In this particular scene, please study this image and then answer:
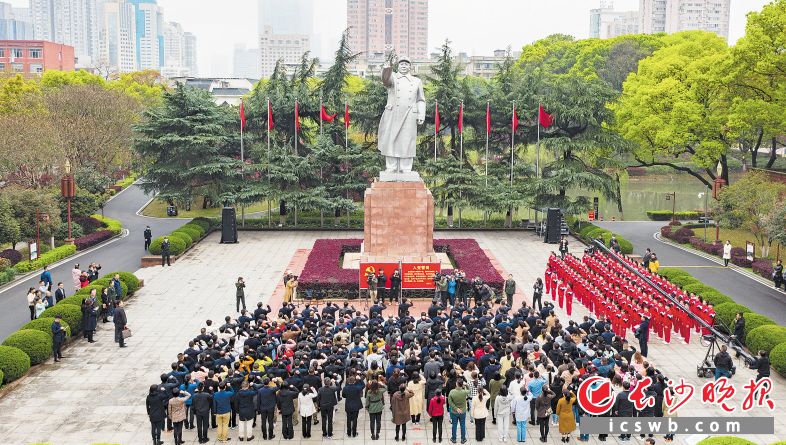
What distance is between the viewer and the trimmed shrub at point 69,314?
21.6m

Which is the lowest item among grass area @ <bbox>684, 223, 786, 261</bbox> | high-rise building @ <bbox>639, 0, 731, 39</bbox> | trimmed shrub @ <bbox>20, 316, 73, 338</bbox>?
trimmed shrub @ <bbox>20, 316, 73, 338</bbox>

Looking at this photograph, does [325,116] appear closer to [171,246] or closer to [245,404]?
[171,246]

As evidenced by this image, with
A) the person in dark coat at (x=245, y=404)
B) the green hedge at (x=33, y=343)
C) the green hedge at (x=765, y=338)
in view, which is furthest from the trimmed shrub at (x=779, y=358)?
the green hedge at (x=33, y=343)

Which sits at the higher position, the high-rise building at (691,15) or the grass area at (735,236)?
the high-rise building at (691,15)

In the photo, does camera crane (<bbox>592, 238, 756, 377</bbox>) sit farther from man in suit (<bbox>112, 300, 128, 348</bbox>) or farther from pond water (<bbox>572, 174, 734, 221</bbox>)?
pond water (<bbox>572, 174, 734, 221</bbox>)

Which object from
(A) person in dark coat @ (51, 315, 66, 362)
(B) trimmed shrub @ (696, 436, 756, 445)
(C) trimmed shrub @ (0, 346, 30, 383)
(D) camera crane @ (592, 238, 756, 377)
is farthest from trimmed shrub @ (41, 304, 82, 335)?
(B) trimmed shrub @ (696, 436, 756, 445)

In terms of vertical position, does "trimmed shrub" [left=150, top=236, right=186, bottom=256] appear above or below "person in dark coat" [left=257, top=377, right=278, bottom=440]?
above

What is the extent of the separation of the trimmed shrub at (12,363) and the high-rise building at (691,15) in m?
175

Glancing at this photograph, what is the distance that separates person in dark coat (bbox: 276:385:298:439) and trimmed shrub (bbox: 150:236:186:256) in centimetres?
1883

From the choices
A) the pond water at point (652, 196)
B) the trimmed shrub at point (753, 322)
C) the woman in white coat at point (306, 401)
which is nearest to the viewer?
the woman in white coat at point (306, 401)

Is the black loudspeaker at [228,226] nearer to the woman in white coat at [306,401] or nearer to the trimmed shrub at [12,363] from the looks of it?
the trimmed shrub at [12,363]

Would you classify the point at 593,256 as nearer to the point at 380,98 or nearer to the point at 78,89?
the point at 380,98

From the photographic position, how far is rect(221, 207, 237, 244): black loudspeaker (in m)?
36.8

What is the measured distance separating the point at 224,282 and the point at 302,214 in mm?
14734
